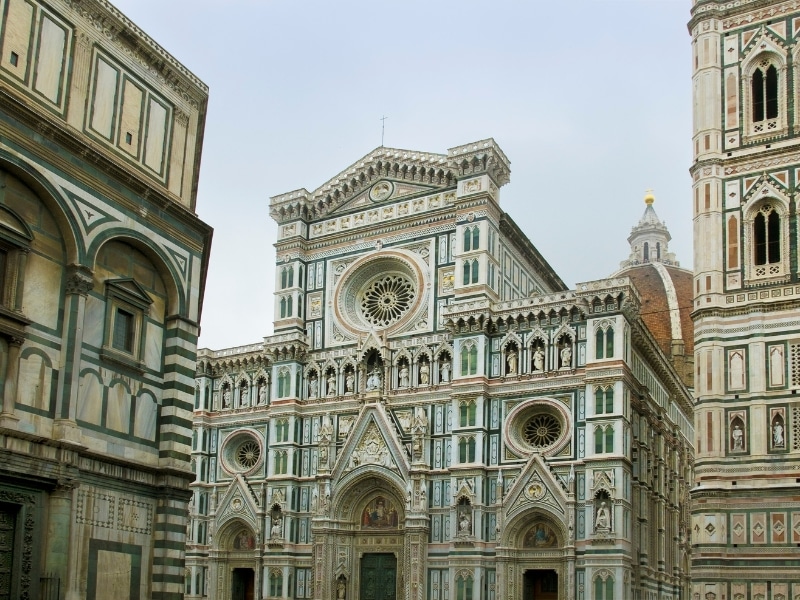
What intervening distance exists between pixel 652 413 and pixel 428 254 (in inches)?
428

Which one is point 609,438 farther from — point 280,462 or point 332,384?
point 280,462

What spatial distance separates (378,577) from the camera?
38.1 metres

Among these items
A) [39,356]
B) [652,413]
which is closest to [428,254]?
[652,413]

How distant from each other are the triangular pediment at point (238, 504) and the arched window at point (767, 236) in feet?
70.8

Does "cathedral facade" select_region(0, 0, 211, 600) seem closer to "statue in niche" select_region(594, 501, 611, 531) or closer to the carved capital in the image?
the carved capital

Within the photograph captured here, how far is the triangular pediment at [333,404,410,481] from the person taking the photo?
38.2 m

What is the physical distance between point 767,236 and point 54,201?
22.4 m

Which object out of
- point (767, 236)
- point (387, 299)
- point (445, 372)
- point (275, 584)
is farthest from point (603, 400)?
point (275, 584)

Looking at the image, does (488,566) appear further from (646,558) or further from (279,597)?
(279,597)

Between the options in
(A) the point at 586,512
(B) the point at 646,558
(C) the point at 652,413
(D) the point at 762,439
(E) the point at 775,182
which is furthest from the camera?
(C) the point at 652,413

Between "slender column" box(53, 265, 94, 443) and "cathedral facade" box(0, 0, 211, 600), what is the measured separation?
0.08 feet

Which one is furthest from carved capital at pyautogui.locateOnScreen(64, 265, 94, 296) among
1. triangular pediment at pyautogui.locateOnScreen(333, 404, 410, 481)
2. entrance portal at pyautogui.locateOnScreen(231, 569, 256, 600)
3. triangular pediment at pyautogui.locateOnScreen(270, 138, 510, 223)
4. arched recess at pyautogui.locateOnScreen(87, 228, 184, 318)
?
entrance portal at pyautogui.locateOnScreen(231, 569, 256, 600)

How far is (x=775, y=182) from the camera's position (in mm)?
31422

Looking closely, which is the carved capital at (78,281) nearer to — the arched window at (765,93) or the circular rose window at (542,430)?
the circular rose window at (542,430)
